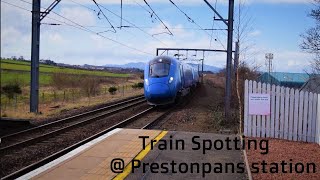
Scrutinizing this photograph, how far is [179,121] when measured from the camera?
19.8m

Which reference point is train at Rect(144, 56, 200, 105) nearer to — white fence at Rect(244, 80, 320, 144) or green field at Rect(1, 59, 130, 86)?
green field at Rect(1, 59, 130, 86)

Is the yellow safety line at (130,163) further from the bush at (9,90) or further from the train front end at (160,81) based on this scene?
the train front end at (160,81)

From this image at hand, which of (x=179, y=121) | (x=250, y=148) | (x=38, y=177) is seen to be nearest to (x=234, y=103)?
(x=179, y=121)

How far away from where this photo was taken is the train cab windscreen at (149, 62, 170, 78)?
26.0 metres

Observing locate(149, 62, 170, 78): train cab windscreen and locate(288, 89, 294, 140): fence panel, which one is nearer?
locate(288, 89, 294, 140): fence panel

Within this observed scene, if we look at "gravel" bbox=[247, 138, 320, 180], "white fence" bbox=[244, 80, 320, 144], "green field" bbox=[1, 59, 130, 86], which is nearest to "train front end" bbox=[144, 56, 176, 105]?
"green field" bbox=[1, 59, 130, 86]

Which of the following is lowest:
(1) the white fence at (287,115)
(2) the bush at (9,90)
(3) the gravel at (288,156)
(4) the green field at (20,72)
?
(3) the gravel at (288,156)

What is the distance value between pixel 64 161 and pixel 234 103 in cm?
1911

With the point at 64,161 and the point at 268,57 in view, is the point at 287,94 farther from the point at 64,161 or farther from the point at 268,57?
the point at 268,57

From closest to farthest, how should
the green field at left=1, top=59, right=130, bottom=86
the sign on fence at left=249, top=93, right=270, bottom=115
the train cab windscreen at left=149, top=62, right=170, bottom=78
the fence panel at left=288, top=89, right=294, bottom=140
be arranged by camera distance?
the green field at left=1, top=59, right=130, bottom=86 → the fence panel at left=288, top=89, right=294, bottom=140 → the sign on fence at left=249, top=93, right=270, bottom=115 → the train cab windscreen at left=149, top=62, right=170, bottom=78

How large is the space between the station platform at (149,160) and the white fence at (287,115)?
1805 millimetres

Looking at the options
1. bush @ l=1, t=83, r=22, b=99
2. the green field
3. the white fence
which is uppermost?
the green field

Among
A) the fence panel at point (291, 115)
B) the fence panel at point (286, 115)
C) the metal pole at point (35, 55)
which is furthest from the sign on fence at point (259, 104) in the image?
the metal pole at point (35, 55)

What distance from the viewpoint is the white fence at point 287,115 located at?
43.2ft
